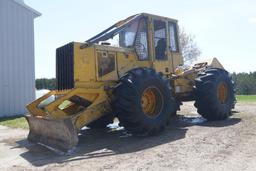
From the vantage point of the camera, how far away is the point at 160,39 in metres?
10.1

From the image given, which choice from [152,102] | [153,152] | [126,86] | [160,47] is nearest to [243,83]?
[160,47]

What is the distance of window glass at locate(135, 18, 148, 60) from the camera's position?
372 inches

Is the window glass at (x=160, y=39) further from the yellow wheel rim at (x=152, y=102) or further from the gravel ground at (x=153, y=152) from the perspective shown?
the gravel ground at (x=153, y=152)

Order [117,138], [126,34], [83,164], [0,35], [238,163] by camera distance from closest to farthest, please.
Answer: [238,163]
[83,164]
[117,138]
[126,34]
[0,35]

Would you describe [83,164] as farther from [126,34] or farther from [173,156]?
[126,34]

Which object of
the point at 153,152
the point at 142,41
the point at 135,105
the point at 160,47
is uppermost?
the point at 142,41

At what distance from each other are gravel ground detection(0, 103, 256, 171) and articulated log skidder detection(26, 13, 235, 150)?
1.40 ft

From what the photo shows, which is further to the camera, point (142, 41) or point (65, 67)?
point (142, 41)

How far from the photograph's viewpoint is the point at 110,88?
A: 27.8 ft

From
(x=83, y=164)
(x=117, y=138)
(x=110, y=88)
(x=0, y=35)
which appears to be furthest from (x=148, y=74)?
(x=0, y=35)

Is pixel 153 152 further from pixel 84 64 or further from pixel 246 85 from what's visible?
pixel 246 85

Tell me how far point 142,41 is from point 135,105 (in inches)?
92.0

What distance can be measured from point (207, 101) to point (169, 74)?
129cm

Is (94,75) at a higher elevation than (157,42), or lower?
lower
